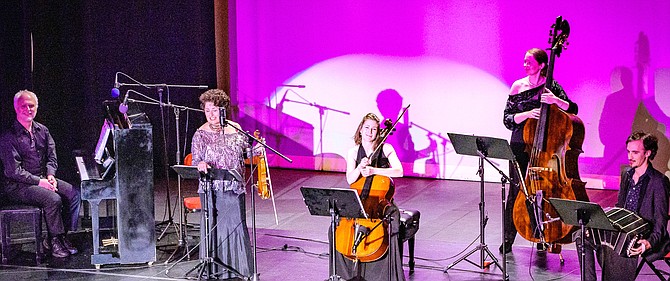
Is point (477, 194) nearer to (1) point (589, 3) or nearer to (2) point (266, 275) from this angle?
(1) point (589, 3)

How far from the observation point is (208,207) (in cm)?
655

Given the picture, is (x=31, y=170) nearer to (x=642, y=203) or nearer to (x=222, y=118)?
(x=222, y=118)

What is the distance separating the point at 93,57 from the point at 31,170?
2907mm

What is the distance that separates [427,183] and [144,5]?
4041mm

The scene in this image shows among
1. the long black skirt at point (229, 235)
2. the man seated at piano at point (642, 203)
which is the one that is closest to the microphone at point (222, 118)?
the long black skirt at point (229, 235)

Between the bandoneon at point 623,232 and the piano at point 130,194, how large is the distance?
3.41 meters

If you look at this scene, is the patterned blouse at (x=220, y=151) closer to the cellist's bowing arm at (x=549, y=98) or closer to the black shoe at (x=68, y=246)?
the black shoe at (x=68, y=246)

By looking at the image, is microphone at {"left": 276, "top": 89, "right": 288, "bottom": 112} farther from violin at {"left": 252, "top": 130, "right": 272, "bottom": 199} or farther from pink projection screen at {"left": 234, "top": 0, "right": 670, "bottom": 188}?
violin at {"left": 252, "top": 130, "right": 272, "bottom": 199}

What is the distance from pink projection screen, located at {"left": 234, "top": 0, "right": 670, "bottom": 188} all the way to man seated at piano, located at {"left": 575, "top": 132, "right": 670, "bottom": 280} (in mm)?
3665

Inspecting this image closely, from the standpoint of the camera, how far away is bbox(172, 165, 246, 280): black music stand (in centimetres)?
643

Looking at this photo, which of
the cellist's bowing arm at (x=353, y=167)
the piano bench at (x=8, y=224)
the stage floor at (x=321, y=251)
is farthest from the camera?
the piano bench at (x=8, y=224)

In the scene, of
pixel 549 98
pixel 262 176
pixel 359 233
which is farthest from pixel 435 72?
pixel 359 233

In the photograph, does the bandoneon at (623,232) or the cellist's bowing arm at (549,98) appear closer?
the bandoneon at (623,232)

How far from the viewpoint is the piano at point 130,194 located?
6883 mm
